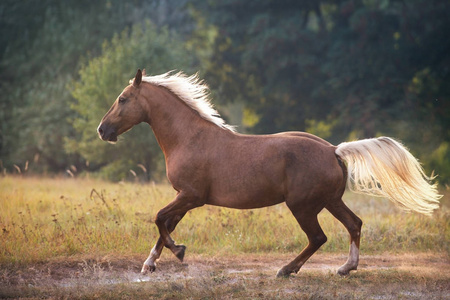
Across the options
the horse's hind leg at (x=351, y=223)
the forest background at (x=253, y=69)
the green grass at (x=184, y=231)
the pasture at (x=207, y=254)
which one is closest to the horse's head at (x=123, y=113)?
the pasture at (x=207, y=254)

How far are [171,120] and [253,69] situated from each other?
59.6 feet

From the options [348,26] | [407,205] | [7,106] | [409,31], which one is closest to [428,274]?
[407,205]

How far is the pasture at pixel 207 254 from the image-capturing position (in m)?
5.95

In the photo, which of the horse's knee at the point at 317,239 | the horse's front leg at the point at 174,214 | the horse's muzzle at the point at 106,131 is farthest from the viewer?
the horse's muzzle at the point at 106,131

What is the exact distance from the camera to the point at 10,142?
77.7 ft

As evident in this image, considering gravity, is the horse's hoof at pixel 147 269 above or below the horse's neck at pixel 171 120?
below

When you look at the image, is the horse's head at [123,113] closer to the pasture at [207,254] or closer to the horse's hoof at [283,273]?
the pasture at [207,254]

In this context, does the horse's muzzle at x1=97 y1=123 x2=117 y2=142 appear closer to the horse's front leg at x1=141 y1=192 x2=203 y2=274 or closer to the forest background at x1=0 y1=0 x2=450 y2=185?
the horse's front leg at x1=141 y1=192 x2=203 y2=274

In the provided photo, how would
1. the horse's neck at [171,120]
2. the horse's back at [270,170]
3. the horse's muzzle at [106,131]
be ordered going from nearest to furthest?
the horse's back at [270,170], the horse's neck at [171,120], the horse's muzzle at [106,131]

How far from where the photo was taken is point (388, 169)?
22.0 ft

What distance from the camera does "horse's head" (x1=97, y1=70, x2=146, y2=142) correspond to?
23.9 feet

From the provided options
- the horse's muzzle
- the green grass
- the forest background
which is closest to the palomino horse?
the horse's muzzle

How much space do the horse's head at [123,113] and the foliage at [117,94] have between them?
10623 mm

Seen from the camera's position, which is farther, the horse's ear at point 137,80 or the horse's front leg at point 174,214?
the horse's ear at point 137,80
